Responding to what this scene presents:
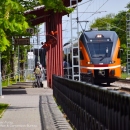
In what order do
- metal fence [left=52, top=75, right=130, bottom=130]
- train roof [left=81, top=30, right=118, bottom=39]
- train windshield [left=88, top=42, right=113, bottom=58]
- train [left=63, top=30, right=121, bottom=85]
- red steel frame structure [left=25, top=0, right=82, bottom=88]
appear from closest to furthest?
metal fence [left=52, top=75, right=130, bottom=130] → red steel frame structure [left=25, top=0, right=82, bottom=88] → train [left=63, top=30, right=121, bottom=85] → train windshield [left=88, top=42, right=113, bottom=58] → train roof [left=81, top=30, right=118, bottom=39]

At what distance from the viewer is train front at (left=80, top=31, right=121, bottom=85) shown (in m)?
42.7

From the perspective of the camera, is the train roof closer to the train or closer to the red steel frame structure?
the train

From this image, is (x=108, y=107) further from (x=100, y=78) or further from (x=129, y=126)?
(x=100, y=78)

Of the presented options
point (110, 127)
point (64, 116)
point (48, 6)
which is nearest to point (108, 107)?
point (110, 127)

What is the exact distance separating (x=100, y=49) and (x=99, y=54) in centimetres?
54

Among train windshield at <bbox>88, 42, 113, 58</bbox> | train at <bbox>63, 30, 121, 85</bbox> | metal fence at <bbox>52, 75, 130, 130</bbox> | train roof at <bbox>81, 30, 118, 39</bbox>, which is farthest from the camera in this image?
train roof at <bbox>81, 30, 118, 39</bbox>

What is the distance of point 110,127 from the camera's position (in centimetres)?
833

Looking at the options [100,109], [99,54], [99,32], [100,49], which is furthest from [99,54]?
[100,109]

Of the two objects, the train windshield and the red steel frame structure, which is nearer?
the red steel frame structure

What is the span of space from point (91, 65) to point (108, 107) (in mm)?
33993

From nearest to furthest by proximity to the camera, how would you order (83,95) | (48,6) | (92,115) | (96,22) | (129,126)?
(129,126) < (92,115) < (83,95) < (48,6) < (96,22)

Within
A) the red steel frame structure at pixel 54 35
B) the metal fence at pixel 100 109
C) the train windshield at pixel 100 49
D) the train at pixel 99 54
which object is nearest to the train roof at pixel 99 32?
the train at pixel 99 54

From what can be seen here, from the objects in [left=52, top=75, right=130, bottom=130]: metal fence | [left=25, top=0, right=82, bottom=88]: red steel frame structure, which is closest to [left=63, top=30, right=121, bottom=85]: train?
[left=25, top=0, right=82, bottom=88]: red steel frame structure

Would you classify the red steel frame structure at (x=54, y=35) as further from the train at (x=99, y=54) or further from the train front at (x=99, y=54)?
the train front at (x=99, y=54)
